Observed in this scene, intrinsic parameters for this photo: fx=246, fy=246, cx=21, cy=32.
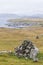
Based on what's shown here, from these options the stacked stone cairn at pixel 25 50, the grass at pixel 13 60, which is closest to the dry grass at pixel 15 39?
the stacked stone cairn at pixel 25 50

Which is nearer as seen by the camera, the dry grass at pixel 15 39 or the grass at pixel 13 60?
the grass at pixel 13 60

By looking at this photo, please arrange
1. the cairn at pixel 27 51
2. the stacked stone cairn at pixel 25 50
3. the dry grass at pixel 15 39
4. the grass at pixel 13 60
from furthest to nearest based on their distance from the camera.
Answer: the dry grass at pixel 15 39
the stacked stone cairn at pixel 25 50
the cairn at pixel 27 51
the grass at pixel 13 60

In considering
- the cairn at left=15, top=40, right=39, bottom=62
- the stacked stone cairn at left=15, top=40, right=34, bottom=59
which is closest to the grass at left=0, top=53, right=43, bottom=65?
the stacked stone cairn at left=15, top=40, right=34, bottom=59

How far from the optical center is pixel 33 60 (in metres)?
39.2

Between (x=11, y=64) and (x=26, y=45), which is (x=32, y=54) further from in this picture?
(x=11, y=64)

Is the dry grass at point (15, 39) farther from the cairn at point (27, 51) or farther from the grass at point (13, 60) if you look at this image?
the grass at point (13, 60)

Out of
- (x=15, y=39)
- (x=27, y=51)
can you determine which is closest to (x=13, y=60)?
(x=27, y=51)

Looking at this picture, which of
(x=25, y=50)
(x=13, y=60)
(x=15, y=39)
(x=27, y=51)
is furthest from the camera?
(x=15, y=39)

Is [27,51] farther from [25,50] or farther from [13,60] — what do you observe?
[13,60]

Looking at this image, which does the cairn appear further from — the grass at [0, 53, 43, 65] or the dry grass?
the dry grass

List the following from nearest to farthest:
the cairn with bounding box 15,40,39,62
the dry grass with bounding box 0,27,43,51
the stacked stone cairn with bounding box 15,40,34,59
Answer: the cairn with bounding box 15,40,39,62 → the stacked stone cairn with bounding box 15,40,34,59 → the dry grass with bounding box 0,27,43,51

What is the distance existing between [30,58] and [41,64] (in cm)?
501

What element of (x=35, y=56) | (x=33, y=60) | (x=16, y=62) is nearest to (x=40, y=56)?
(x=35, y=56)

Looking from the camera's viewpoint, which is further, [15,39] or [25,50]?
[15,39]
